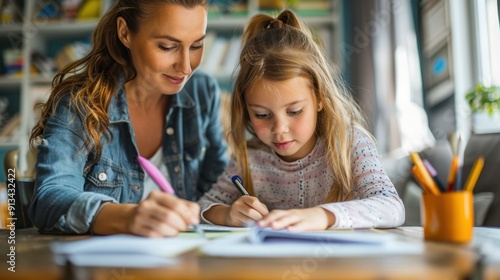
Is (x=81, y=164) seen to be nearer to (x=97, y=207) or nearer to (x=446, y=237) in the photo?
(x=97, y=207)

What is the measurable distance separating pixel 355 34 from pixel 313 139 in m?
2.42

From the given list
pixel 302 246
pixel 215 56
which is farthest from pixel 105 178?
pixel 215 56

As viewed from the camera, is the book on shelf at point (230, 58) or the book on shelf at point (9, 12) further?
the book on shelf at point (9, 12)

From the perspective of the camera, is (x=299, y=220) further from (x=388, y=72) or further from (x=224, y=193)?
(x=388, y=72)

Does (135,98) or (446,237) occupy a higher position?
(135,98)

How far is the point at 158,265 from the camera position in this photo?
62 cm

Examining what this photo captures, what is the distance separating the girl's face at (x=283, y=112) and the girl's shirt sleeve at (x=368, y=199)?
13cm

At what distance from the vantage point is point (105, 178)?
143cm

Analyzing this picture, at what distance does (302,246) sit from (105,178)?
0.84 meters

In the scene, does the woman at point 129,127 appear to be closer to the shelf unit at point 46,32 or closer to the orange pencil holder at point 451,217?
the orange pencil holder at point 451,217

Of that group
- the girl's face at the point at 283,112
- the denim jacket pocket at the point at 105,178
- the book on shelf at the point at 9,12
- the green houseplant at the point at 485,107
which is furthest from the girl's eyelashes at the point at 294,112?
the book on shelf at the point at 9,12

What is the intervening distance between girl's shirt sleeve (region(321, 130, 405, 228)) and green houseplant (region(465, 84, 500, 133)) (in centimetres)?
122

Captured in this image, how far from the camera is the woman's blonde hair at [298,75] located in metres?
1.29

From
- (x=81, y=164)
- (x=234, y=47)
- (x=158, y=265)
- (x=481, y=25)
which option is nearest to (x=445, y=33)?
(x=481, y=25)
